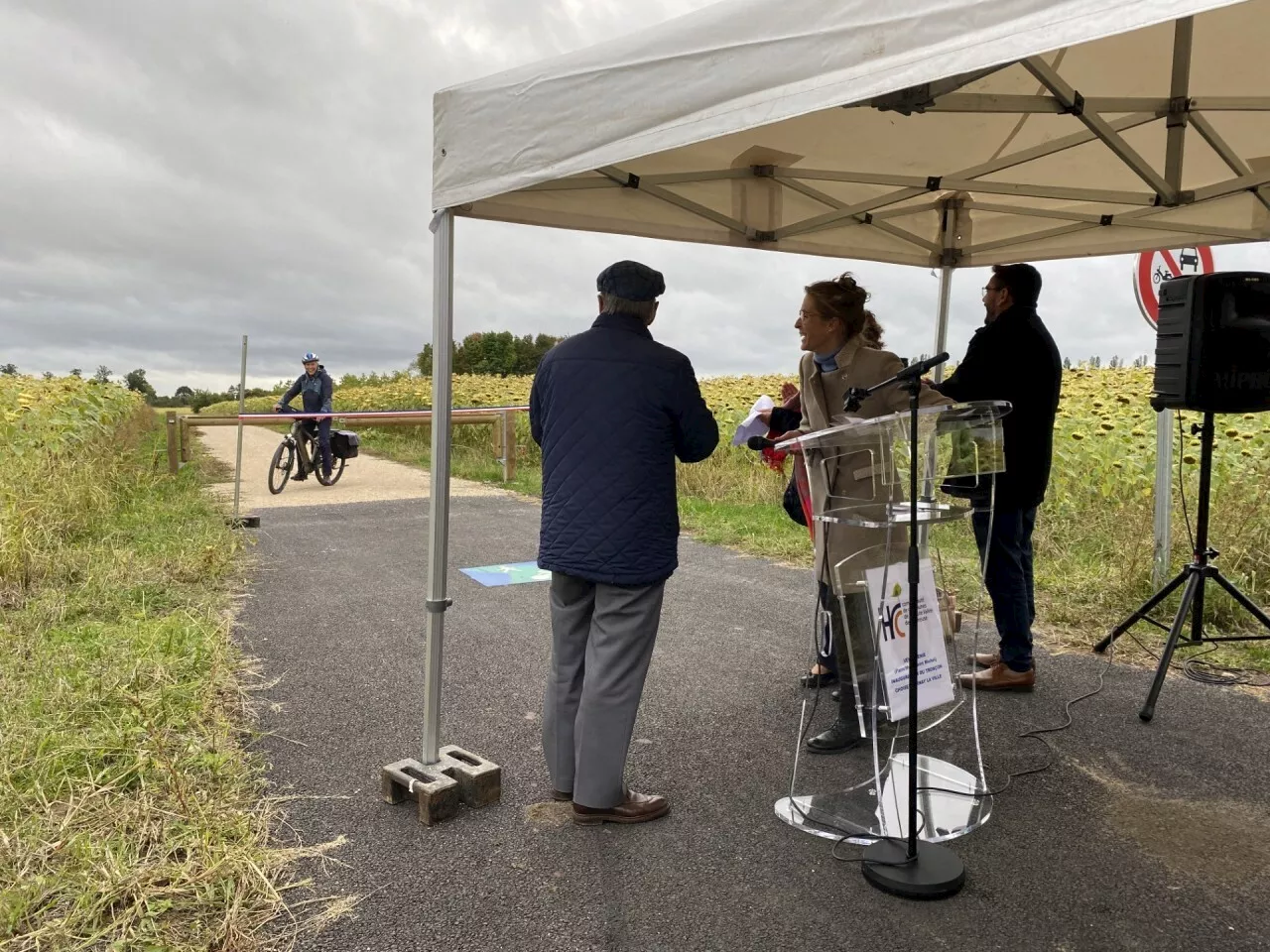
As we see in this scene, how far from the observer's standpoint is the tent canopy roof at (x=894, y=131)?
A: 6.36 feet

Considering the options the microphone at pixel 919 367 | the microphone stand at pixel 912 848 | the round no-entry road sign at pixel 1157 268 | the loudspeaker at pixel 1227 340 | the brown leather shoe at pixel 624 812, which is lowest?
the brown leather shoe at pixel 624 812

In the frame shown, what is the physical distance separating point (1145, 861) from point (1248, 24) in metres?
2.99

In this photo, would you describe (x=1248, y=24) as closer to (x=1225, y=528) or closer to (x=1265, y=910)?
(x=1265, y=910)

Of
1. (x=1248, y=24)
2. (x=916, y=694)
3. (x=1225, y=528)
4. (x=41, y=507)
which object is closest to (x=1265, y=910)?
(x=916, y=694)

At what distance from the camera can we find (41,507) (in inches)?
279

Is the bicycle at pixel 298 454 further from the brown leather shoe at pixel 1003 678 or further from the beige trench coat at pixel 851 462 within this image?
the beige trench coat at pixel 851 462

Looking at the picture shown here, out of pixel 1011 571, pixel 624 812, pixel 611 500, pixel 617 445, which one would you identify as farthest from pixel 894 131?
pixel 624 812

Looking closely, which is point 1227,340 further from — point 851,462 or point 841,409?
point 851,462

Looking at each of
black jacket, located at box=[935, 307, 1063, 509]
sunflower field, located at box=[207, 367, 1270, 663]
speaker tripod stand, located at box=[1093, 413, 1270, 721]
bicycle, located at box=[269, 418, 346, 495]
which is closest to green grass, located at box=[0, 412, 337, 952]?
sunflower field, located at box=[207, 367, 1270, 663]

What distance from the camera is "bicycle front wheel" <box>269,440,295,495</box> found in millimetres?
12141

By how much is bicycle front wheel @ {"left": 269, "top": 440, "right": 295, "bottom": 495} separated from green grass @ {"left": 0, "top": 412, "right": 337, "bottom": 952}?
6.04 metres

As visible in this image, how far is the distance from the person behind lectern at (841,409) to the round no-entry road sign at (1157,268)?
2598 mm

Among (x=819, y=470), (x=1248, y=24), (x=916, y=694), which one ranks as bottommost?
(x=916, y=694)

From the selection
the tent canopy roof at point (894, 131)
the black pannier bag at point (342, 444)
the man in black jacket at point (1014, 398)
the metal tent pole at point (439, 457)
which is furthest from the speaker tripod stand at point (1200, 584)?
the black pannier bag at point (342, 444)
